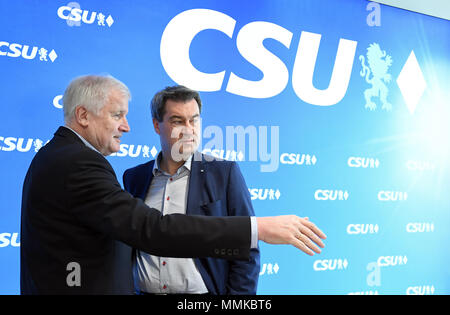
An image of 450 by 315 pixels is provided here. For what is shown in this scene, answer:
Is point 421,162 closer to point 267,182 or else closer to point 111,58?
point 267,182

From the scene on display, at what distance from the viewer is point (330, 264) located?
3223 mm

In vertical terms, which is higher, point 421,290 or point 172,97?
point 172,97

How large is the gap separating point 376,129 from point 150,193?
2.39 metres

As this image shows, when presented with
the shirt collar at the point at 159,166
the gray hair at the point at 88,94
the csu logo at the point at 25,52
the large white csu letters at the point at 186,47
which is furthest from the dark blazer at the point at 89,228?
the large white csu letters at the point at 186,47

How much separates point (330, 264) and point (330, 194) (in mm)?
565

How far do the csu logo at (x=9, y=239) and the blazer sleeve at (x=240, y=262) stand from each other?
1297mm

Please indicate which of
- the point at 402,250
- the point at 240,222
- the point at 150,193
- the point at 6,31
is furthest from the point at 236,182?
the point at 402,250

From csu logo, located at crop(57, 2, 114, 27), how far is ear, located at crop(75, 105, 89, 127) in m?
1.26

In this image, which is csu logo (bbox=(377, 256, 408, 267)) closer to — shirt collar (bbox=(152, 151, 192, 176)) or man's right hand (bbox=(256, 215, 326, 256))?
shirt collar (bbox=(152, 151, 192, 176))

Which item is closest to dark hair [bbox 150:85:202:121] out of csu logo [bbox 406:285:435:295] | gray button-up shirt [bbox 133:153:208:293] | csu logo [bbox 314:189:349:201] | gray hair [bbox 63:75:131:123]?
gray button-up shirt [bbox 133:153:208:293]

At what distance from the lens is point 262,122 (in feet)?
9.75

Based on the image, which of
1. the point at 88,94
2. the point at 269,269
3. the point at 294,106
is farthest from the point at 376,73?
the point at 88,94

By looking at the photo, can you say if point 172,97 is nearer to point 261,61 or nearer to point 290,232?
point 290,232

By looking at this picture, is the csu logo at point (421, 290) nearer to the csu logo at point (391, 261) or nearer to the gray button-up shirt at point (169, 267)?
the csu logo at point (391, 261)
